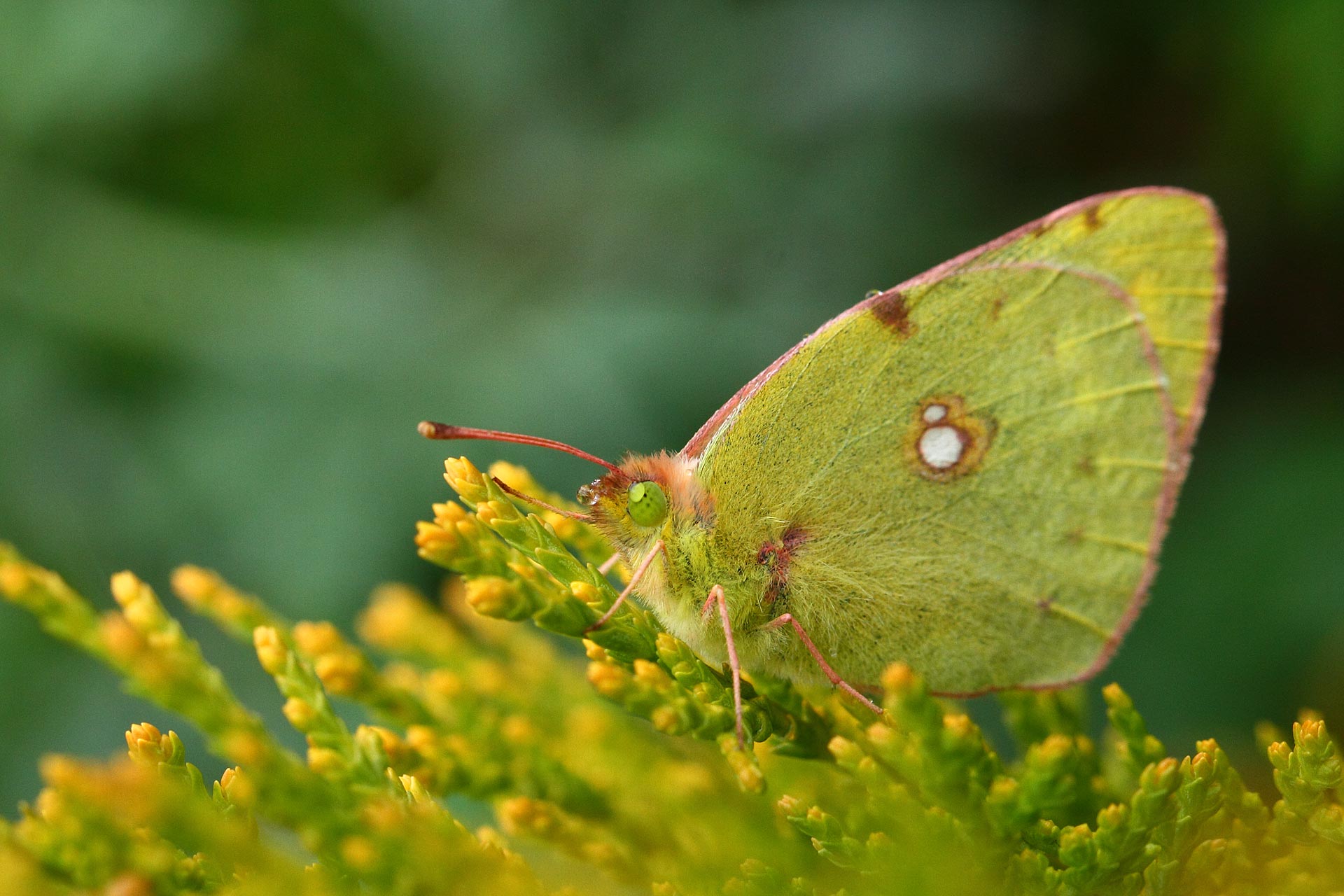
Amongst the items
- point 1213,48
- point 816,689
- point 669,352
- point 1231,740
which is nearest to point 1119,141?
point 1213,48

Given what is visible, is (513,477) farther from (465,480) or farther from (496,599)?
(496,599)

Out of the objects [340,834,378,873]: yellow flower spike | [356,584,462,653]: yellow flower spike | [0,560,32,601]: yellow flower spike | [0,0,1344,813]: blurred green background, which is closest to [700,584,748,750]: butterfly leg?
[340,834,378,873]: yellow flower spike

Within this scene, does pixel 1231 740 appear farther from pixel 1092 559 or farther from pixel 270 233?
pixel 270 233

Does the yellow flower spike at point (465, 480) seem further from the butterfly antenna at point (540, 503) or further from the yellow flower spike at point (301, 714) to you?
the yellow flower spike at point (301, 714)

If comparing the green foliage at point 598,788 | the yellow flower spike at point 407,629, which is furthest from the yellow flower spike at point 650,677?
the yellow flower spike at point 407,629

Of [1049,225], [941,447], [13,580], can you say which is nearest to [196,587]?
[13,580]
